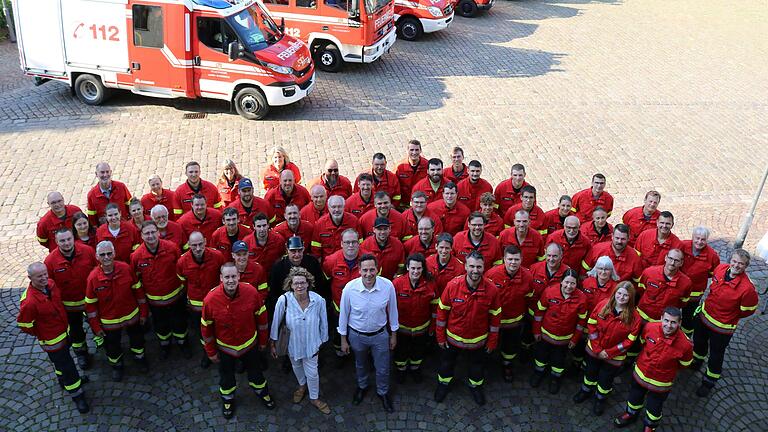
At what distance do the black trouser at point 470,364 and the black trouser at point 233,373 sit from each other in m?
1.94

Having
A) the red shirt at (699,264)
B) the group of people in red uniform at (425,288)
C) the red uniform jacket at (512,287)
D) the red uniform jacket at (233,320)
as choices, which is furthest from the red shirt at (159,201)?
the red shirt at (699,264)

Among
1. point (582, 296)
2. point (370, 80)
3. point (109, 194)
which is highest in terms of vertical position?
point (582, 296)

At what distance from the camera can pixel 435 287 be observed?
742cm

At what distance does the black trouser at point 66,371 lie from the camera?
23.1ft

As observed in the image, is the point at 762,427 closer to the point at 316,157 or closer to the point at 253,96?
the point at 316,157

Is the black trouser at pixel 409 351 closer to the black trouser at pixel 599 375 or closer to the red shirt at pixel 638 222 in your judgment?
the black trouser at pixel 599 375

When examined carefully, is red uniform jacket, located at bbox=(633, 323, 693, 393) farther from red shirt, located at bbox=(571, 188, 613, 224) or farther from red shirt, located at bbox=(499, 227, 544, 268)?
red shirt, located at bbox=(571, 188, 613, 224)

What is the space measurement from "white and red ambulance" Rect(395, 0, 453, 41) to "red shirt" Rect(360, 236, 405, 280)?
13983 mm

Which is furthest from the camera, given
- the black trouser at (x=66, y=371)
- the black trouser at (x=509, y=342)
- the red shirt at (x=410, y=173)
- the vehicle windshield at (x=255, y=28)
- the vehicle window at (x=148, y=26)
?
the vehicle windshield at (x=255, y=28)

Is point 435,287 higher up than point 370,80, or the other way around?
point 435,287

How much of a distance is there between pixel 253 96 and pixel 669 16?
1802 cm

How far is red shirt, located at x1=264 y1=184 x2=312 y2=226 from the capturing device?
9.06 metres

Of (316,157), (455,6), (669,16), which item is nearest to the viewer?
(316,157)

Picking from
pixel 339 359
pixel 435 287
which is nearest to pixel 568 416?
pixel 435 287
